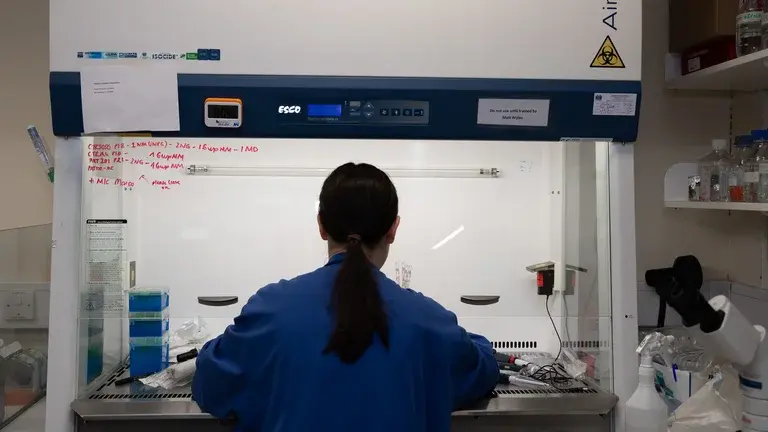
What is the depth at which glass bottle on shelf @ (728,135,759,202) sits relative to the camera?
1558mm

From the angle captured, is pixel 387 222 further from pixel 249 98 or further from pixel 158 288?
pixel 158 288

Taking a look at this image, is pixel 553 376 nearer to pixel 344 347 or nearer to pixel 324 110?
pixel 344 347

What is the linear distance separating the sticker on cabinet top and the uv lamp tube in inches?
18.0

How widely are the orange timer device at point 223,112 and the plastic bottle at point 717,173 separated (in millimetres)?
1364

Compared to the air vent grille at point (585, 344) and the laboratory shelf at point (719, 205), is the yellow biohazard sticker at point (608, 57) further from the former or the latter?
the air vent grille at point (585, 344)

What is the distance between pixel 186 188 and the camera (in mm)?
1745

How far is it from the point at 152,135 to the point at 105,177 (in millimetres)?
315

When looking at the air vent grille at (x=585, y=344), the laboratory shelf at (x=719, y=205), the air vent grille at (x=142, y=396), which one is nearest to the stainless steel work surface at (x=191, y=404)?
the air vent grille at (x=142, y=396)

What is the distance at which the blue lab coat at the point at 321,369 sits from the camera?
97 centimetres

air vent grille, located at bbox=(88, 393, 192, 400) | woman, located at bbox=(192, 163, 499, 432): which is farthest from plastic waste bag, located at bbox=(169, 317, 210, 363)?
woman, located at bbox=(192, 163, 499, 432)

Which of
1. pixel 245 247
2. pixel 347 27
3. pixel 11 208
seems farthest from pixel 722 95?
pixel 11 208

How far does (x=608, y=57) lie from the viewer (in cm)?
139

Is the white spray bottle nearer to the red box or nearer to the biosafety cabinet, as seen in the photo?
the biosafety cabinet

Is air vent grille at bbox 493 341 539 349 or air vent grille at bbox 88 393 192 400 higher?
air vent grille at bbox 493 341 539 349
